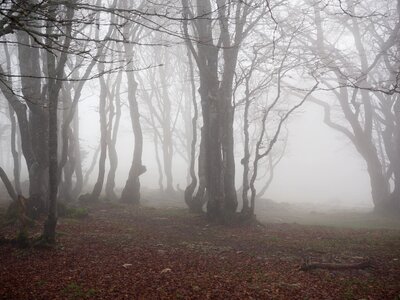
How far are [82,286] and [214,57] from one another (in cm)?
847

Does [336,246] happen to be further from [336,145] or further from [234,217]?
[336,145]

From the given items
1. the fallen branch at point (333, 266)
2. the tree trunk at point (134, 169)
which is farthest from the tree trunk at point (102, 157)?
the fallen branch at point (333, 266)

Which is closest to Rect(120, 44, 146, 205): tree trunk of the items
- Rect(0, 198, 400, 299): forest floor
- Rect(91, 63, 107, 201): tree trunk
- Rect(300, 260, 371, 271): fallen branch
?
Rect(91, 63, 107, 201): tree trunk

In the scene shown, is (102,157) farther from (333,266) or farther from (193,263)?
(333,266)

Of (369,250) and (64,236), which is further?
(64,236)

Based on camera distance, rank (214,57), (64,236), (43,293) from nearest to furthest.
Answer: (43,293) → (64,236) → (214,57)

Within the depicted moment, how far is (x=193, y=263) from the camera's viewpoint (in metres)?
6.89

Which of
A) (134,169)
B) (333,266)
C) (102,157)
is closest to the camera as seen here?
(333,266)

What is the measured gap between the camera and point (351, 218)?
55.8 feet

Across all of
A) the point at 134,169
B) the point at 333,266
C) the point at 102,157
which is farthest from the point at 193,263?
the point at 134,169

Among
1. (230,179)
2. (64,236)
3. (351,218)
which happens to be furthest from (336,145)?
(64,236)

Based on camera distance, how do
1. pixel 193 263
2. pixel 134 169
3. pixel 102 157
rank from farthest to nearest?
pixel 134 169, pixel 102 157, pixel 193 263

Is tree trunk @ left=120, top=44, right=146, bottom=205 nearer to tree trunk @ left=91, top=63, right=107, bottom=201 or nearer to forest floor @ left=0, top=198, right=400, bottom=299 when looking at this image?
tree trunk @ left=91, top=63, right=107, bottom=201

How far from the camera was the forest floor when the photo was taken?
536cm
